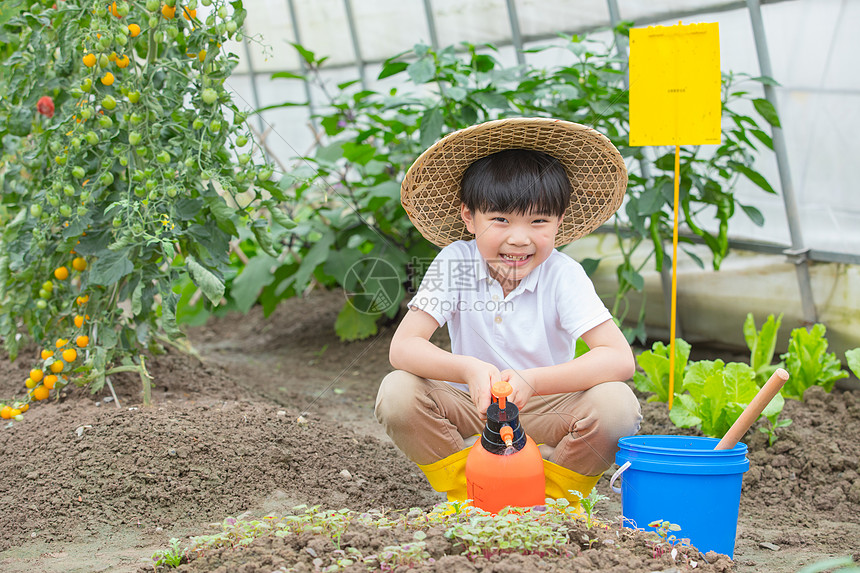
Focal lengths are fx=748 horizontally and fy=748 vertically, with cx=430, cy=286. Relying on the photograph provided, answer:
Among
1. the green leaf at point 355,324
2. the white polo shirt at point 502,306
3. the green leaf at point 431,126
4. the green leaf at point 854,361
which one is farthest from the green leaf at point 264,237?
the green leaf at point 854,361

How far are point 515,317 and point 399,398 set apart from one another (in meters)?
0.31

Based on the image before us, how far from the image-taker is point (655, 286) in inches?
128

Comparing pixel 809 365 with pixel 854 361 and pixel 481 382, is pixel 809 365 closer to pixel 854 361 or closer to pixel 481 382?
pixel 854 361

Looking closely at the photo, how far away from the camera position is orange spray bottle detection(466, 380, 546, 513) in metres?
1.30

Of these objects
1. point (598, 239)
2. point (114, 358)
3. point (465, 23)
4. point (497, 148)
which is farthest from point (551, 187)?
point (465, 23)

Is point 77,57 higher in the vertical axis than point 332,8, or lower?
lower

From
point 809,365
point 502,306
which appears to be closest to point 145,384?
point 502,306

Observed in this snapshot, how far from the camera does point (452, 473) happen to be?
1.55 meters

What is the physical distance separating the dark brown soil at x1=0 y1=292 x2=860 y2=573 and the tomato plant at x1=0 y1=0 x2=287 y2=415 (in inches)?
9.2

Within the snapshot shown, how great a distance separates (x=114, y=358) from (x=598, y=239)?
219cm

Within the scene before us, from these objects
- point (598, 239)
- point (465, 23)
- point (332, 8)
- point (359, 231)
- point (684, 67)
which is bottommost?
point (598, 239)

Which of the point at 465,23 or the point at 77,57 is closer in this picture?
the point at 77,57

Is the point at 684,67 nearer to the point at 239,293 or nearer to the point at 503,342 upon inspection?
the point at 503,342

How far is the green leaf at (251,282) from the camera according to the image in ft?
10.3
